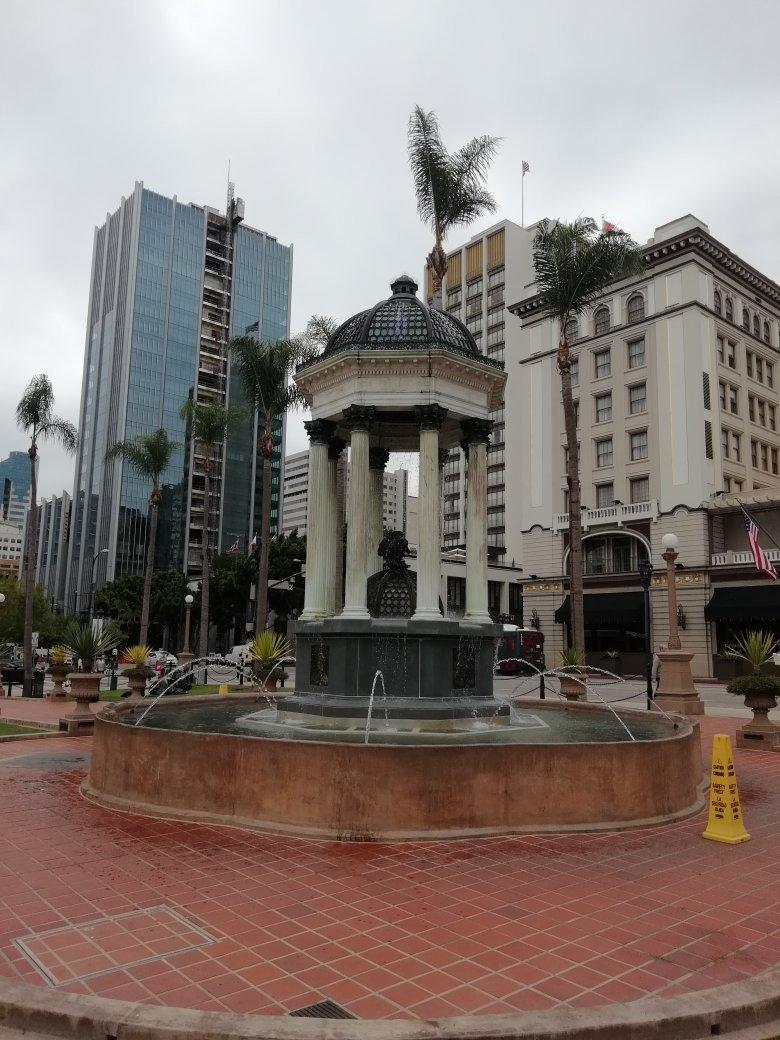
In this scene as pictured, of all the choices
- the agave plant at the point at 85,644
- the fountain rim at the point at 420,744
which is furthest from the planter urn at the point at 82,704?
the fountain rim at the point at 420,744

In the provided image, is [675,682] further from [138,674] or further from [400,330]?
[138,674]

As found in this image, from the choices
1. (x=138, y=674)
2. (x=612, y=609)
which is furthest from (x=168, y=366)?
(x=138, y=674)

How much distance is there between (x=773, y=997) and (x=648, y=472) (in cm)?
4593

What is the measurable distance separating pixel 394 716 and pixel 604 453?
4196cm

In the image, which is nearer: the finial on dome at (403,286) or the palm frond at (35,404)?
the finial on dome at (403,286)

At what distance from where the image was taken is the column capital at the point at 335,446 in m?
15.6

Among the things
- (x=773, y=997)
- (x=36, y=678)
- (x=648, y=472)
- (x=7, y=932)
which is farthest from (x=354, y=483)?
(x=648, y=472)

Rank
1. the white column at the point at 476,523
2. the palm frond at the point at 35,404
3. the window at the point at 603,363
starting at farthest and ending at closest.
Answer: the window at the point at 603,363 → the palm frond at the point at 35,404 → the white column at the point at 476,523

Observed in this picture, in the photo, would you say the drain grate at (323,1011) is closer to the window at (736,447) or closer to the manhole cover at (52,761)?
the manhole cover at (52,761)

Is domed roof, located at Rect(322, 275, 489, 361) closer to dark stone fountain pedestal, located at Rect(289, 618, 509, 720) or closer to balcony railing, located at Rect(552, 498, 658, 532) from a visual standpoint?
dark stone fountain pedestal, located at Rect(289, 618, 509, 720)

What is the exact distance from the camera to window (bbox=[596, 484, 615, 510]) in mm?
49938

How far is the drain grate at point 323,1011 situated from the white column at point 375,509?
11.7m

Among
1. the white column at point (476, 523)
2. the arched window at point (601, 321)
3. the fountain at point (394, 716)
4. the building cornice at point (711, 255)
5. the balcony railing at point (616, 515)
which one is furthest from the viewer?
the arched window at point (601, 321)

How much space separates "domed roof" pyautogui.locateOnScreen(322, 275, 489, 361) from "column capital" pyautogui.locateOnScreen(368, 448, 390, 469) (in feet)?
8.85
